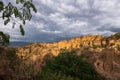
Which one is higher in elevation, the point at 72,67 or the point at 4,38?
the point at 4,38

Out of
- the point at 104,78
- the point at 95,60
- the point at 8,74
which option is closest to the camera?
the point at 8,74

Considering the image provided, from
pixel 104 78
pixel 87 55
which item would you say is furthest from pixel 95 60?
pixel 104 78

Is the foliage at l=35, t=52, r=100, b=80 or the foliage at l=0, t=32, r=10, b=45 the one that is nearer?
the foliage at l=0, t=32, r=10, b=45

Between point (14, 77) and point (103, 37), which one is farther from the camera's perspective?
point (103, 37)

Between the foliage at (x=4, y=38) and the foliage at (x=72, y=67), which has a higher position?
the foliage at (x=4, y=38)

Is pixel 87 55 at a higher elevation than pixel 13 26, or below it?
below

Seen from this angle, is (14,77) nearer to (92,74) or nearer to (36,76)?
(36,76)

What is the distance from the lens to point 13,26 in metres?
20.5

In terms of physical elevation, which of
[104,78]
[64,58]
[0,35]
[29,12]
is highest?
[29,12]

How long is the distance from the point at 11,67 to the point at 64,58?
121 feet

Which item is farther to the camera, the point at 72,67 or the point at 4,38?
the point at 72,67

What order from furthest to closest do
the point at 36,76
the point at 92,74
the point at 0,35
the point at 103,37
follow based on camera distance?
the point at 103,37 → the point at 92,74 → the point at 36,76 → the point at 0,35

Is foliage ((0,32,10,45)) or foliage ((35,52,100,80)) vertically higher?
foliage ((0,32,10,45))

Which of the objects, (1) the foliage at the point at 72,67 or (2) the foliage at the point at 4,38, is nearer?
(2) the foliage at the point at 4,38
